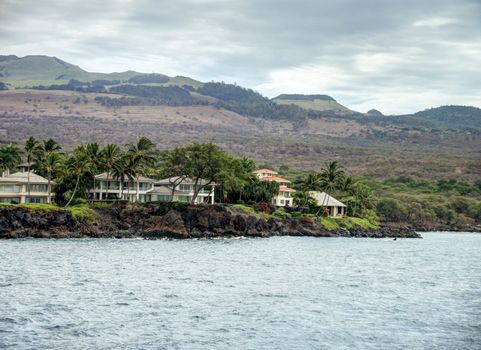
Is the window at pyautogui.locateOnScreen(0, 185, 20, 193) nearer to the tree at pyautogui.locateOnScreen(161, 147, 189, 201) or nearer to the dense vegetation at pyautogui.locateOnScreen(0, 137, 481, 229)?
the dense vegetation at pyautogui.locateOnScreen(0, 137, 481, 229)

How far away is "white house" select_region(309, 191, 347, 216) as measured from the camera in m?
156

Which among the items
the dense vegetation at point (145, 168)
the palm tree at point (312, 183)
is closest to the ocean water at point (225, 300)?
the dense vegetation at point (145, 168)

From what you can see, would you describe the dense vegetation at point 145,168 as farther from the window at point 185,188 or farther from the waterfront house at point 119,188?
the window at point 185,188

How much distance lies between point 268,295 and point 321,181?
95561 millimetres

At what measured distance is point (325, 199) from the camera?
15675 cm

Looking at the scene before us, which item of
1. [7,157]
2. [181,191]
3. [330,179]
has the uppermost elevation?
[7,157]

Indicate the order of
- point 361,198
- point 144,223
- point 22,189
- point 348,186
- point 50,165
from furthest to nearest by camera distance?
point 361,198
point 348,186
point 22,189
point 144,223
point 50,165

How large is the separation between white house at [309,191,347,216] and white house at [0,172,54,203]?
203 ft

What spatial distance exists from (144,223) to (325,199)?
179 ft

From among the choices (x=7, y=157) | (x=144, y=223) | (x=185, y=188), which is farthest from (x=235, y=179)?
(x=7, y=157)

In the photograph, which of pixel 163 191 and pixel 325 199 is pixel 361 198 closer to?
pixel 325 199

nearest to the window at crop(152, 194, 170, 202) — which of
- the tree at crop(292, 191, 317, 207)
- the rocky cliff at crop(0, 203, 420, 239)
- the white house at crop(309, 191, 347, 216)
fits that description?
the rocky cliff at crop(0, 203, 420, 239)

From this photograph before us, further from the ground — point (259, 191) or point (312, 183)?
point (312, 183)

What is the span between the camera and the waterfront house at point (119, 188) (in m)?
131
